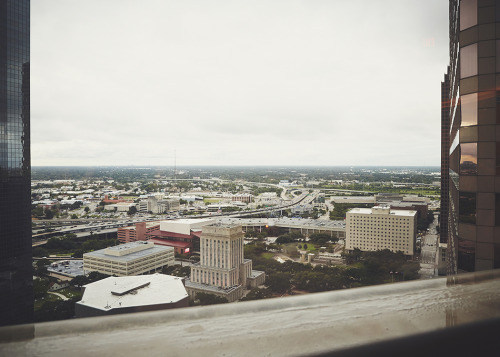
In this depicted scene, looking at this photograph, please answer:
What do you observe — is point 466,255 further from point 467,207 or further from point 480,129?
point 480,129

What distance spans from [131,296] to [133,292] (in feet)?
0.74

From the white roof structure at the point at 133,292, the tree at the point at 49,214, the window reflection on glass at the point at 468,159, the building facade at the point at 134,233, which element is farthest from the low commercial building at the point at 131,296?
the tree at the point at 49,214

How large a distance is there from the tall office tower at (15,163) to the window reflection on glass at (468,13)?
8259 millimetres

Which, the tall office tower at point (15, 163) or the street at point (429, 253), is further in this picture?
the street at point (429, 253)

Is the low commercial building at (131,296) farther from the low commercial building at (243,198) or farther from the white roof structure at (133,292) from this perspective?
the low commercial building at (243,198)

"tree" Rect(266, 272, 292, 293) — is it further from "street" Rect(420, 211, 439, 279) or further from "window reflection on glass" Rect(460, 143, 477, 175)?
"window reflection on glass" Rect(460, 143, 477, 175)

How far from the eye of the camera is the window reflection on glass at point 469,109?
6.35 ft

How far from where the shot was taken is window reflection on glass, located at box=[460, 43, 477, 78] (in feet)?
6.33

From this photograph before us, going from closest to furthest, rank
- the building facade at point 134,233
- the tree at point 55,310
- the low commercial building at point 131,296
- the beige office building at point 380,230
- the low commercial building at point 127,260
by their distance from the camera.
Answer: the low commercial building at point 131,296 → the tree at point 55,310 → the low commercial building at point 127,260 → the beige office building at point 380,230 → the building facade at point 134,233

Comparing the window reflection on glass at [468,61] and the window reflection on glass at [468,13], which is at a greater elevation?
the window reflection on glass at [468,13]

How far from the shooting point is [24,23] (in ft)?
26.0

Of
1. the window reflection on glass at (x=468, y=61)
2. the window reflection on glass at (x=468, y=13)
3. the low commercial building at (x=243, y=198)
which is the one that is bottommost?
the low commercial building at (x=243, y=198)

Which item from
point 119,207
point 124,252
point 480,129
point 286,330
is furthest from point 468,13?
point 119,207

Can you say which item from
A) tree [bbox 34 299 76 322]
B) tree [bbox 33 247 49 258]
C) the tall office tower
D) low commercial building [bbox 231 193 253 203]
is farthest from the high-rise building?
low commercial building [bbox 231 193 253 203]
